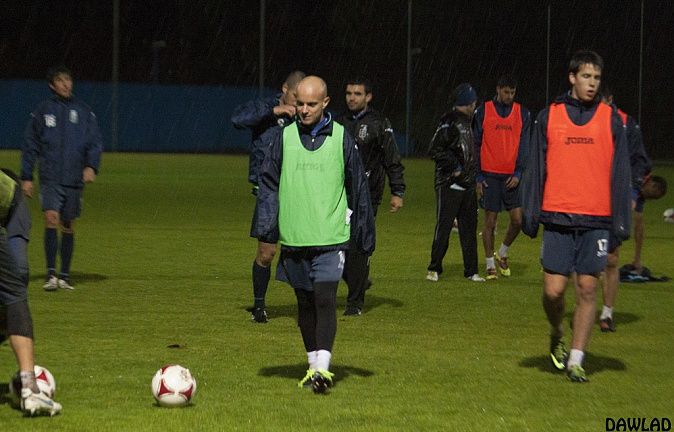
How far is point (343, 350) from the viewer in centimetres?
918

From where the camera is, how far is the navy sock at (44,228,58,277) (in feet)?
41.1

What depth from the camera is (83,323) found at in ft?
34.0

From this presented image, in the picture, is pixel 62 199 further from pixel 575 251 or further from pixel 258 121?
pixel 575 251

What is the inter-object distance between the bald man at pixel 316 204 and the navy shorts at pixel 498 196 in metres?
6.56

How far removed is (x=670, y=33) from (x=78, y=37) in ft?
97.5

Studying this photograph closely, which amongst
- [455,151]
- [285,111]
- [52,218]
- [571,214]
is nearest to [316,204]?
[571,214]

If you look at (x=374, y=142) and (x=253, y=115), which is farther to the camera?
(x=374, y=142)

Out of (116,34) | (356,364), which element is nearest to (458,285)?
(356,364)

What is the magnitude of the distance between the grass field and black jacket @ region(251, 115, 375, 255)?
3.01ft

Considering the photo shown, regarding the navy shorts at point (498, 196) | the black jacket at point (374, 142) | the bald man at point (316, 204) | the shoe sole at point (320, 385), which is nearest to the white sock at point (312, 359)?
the bald man at point (316, 204)

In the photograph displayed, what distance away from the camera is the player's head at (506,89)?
14.1m

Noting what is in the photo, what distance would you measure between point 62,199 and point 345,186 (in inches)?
212

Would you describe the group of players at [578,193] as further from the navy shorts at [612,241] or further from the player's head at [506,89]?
the player's head at [506,89]

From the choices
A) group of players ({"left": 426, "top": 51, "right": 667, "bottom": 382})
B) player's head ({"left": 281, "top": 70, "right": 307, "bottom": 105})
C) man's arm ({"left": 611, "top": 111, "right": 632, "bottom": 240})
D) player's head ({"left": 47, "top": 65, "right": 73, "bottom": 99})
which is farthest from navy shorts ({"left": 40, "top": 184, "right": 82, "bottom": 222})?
man's arm ({"left": 611, "top": 111, "right": 632, "bottom": 240})
